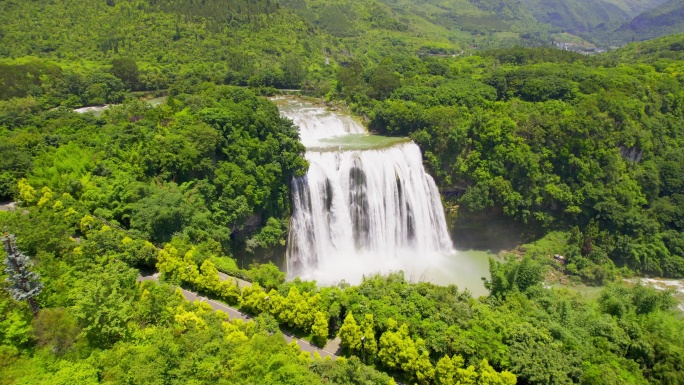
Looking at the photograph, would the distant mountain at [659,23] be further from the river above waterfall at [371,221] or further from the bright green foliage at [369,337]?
the bright green foliage at [369,337]

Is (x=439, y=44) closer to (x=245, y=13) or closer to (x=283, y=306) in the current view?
(x=245, y=13)

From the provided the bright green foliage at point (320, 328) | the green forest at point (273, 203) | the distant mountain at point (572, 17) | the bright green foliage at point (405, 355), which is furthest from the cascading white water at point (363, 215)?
the distant mountain at point (572, 17)

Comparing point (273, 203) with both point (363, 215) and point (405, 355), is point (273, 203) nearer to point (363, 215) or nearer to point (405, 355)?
point (363, 215)

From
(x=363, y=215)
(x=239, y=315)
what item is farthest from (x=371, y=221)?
(x=239, y=315)

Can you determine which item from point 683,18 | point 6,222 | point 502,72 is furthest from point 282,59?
point 683,18

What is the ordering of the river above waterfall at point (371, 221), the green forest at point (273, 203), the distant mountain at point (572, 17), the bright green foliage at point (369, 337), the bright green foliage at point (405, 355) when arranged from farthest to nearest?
the distant mountain at point (572, 17)
the river above waterfall at point (371, 221)
the bright green foliage at point (369, 337)
the bright green foliage at point (405, 355)
the green forest at point (273, 203)

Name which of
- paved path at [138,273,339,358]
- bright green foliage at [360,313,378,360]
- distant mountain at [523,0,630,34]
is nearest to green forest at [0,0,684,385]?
bright green foliage at [360,313,378,360]
